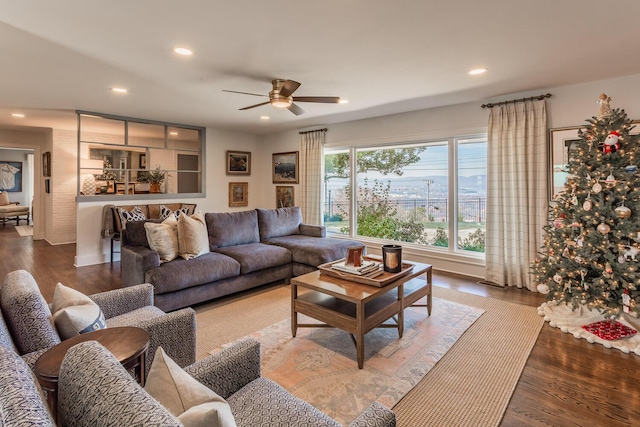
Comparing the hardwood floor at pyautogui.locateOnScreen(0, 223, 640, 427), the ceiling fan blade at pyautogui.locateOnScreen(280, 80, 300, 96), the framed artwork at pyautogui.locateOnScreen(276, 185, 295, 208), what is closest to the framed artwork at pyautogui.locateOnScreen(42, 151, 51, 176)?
the framed artwork at pyautogui.locateOnScreen(276, 185, 295, 208)

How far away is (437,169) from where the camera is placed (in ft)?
16.6

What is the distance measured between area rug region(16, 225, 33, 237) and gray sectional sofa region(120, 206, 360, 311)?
6676 mm

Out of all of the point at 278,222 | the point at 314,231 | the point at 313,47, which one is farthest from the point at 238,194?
the point at 313,47

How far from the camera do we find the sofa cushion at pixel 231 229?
410 centimetres

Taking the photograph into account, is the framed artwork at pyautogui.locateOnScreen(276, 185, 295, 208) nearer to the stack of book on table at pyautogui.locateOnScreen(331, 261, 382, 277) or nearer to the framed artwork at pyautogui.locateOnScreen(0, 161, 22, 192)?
the stack of book on table at pyautogui.locateOnScreen(331, 261, 382, 277)

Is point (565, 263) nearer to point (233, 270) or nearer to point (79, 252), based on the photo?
point (233, 270)

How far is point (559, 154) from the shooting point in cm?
381

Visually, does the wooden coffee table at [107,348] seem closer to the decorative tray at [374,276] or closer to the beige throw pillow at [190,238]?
the decorative tray at [374,276]

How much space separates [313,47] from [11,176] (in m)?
12.8

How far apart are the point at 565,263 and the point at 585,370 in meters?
1.08

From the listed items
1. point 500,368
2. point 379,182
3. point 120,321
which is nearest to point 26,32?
point 120,321

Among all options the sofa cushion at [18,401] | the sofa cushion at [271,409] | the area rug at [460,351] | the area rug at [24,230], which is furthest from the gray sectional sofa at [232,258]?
the area rug at [24,230]

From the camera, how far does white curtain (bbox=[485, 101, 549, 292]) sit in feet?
12.9

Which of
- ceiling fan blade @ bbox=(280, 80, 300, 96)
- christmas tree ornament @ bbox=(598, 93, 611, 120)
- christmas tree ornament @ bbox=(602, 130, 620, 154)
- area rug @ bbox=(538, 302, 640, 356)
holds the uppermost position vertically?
ceiling fan blade @ bbox=(280, 80, 300, 96)
